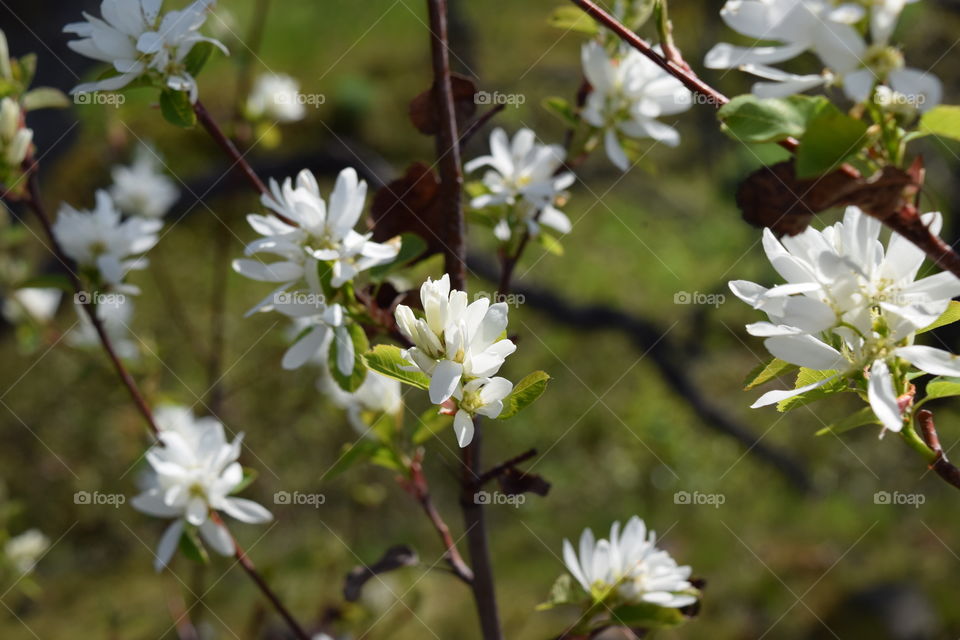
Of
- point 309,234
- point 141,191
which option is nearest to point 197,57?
point 309,234

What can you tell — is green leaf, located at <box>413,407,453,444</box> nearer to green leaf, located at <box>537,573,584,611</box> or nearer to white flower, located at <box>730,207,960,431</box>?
green leaf, located at <box>537,573,584,611</box>

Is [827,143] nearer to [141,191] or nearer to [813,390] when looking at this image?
[813,390]

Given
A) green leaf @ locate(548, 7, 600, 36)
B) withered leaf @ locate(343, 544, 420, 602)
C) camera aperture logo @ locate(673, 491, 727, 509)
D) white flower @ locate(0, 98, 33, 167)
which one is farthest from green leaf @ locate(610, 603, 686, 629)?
camera aperture logo @ locate(673, 491, 727, 509)

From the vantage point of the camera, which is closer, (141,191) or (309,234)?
(309,234)

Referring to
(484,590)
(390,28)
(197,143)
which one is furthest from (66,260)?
(390,28)

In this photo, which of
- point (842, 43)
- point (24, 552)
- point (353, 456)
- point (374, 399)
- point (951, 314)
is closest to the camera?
point (842, 43)

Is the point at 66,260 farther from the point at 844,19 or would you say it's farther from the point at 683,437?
the point at 683,437

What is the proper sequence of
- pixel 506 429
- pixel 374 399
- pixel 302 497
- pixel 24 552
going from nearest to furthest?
pixel 374 399 → pixel 24 552 → pixel 302 497 → pixel 506 429

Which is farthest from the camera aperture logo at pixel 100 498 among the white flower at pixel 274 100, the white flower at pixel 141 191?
the white flower at pixel 274 100
